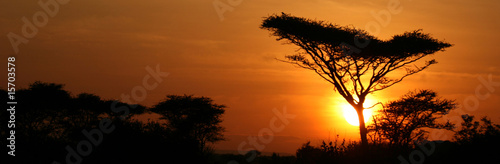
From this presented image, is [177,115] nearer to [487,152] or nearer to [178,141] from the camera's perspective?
[178,141]

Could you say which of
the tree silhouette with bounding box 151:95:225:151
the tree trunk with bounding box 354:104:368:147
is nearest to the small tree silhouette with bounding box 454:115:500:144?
the tree trunk with bounding box 354:104:368:147

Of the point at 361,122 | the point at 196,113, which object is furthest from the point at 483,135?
the point at 196,113

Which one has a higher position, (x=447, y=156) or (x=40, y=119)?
(x=40, y=119)

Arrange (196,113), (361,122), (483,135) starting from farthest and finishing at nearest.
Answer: (196,113)
(361,122)
(483,135)

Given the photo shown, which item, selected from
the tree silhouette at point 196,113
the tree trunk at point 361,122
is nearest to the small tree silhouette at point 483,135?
the tree trunk at point 361,122

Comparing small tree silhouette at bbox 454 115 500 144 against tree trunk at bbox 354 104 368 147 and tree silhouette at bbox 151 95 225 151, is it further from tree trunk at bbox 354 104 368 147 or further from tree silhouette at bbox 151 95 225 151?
tree silhouette at bbox 151 95 225 151

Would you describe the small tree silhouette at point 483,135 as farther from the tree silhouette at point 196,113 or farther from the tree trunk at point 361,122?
the tree silhouette at point 196,113

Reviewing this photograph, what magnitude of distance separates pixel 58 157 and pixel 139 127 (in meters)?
3.26

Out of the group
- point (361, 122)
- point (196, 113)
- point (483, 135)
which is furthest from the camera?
point (196, 113)

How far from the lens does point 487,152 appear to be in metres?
20.6

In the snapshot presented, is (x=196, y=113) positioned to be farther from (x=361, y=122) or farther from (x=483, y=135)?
(x=483, y=135)

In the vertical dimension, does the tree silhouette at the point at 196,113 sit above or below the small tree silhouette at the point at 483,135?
above

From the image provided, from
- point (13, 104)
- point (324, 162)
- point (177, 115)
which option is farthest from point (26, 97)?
point (324, 162)

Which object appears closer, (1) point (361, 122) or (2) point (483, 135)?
(2) point (483, 135)
